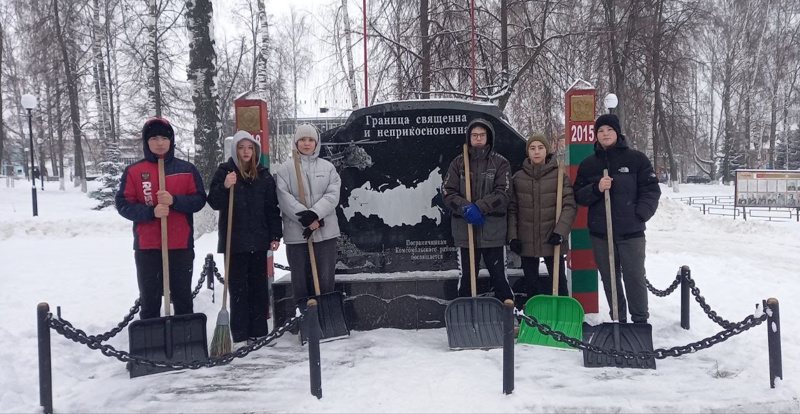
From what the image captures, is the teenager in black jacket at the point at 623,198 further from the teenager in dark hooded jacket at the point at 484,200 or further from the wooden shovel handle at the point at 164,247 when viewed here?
the wooden shovel handle at the point at 164,247

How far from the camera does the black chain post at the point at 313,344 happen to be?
3871 millimetres

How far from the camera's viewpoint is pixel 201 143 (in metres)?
12.1

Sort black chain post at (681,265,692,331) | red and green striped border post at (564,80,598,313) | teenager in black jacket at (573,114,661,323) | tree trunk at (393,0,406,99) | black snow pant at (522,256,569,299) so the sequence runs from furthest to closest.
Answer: tree trunk at (393,0,406,99), red and green striped border post at (564,80,598,313), black chain post at (681,265,692,331), black snow pant at (522,256,569,299), teenager in black jacket at (573,114,661,323)

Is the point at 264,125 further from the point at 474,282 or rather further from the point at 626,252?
the point at 626,252

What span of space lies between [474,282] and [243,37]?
26653 millimetres

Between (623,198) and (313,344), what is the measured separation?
9.67ft

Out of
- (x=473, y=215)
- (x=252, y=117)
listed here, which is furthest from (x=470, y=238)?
(x=252, y=117)

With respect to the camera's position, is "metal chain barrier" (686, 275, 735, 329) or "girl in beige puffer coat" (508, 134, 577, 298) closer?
"metal chain barrier" (686, 275, 735, 329)

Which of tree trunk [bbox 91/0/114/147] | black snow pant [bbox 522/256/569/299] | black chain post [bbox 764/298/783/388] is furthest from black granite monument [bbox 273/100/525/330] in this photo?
tree trunk [bbox 91/0/114/147]

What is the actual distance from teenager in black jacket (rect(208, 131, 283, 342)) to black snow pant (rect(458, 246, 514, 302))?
70.4 inches

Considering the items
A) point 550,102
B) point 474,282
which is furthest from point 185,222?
point 550,102

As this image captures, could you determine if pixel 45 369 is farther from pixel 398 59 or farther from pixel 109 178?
pixel 109 178

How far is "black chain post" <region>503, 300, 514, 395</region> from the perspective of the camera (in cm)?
382

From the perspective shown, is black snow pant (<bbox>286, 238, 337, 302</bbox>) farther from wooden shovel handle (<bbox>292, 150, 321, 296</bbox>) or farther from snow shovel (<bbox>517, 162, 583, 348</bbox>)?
snow shovel (<bbox>517, 162, 583, 348</bbox>)
